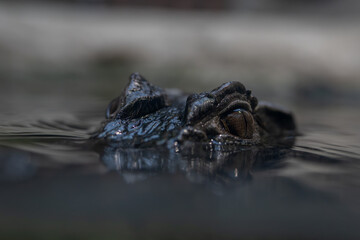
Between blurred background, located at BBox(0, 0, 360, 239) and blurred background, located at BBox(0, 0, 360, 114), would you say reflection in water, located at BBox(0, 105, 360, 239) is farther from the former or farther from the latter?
blurred background, located at BBox(0, 0, 360, 114)

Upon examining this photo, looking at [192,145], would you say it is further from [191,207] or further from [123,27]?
[123,27]

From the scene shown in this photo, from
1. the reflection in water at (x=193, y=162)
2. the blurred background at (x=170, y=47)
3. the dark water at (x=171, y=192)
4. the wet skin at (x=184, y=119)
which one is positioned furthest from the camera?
the blurred background at (x=170, y=47)

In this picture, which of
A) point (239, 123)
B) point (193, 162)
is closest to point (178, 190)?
point (193, 162)

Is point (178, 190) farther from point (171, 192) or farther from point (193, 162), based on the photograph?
point (193, 162)

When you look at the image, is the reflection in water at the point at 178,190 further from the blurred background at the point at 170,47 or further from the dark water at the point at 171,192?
the blurred background at the point at 170,47

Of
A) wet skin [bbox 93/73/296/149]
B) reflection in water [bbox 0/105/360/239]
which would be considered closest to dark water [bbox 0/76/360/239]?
reflection in water [bbox 0/105/360/239]

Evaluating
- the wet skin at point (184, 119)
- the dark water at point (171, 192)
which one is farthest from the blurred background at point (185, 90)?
the wet skin at point (184, 119)

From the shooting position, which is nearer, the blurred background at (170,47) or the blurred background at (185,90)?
the blurred background at (185,90)

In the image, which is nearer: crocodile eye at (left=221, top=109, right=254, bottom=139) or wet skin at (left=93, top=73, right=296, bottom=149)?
wet skin at (left=93, top=73, right=296, bottom=149)
